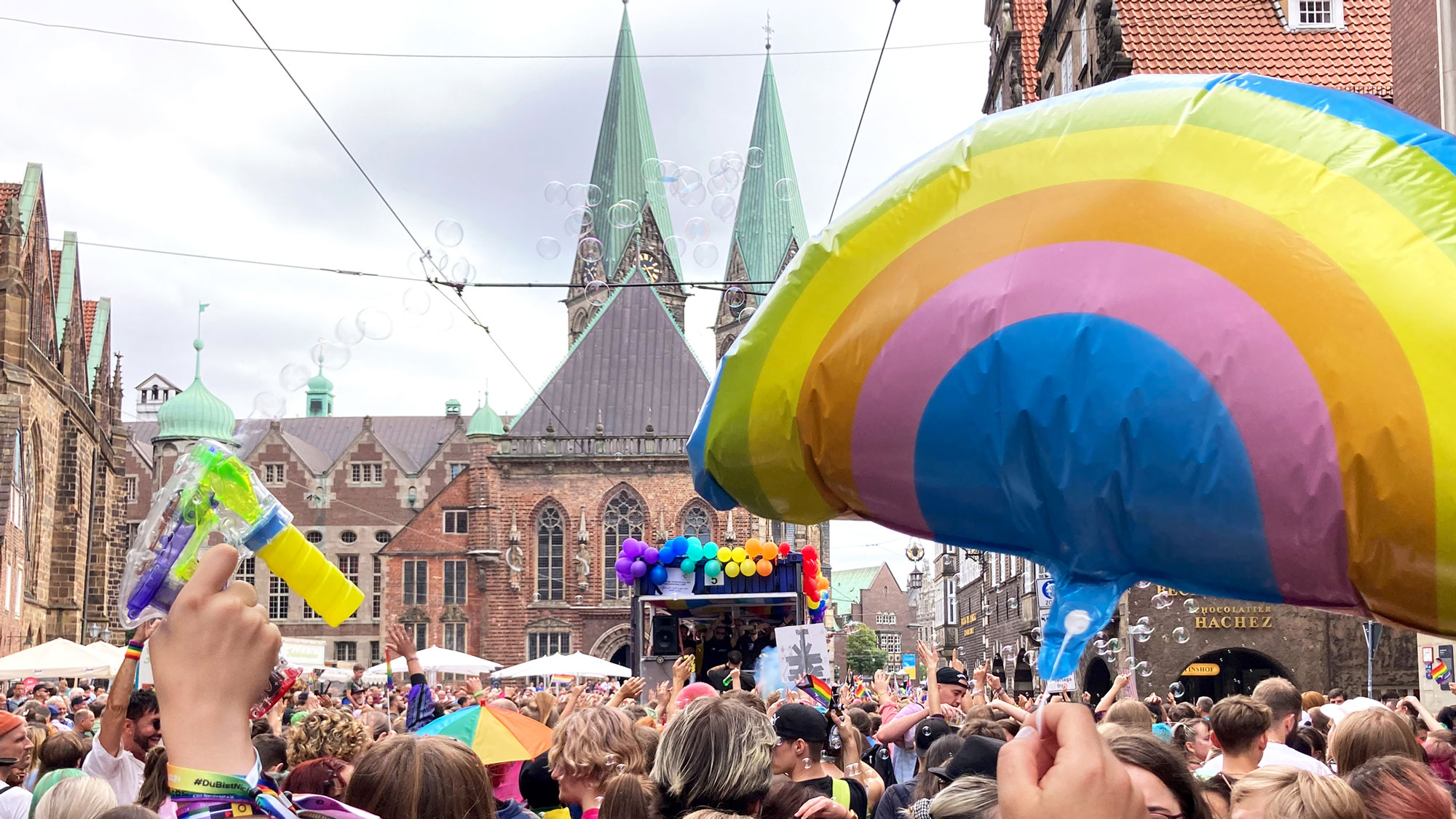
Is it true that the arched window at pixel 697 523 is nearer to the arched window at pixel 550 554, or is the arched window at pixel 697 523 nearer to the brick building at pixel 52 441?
the arched window at pixel 550 554

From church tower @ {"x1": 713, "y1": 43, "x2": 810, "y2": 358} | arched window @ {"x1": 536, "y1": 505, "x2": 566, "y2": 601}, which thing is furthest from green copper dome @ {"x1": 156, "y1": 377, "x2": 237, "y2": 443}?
church tower @ {"x1": 713, "y1": 43, "x2": 810, "y2": 358}

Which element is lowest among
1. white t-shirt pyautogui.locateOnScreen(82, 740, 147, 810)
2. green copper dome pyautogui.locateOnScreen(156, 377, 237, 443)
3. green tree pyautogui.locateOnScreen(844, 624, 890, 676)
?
green tree pyautogui.locateOnScreen(844, 624, 890, 676)

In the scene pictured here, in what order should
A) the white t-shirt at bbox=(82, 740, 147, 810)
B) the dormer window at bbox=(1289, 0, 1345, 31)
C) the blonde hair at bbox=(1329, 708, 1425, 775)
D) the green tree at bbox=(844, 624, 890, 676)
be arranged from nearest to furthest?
the blonde hair at bbox=(1329, 708, 1425, 775), the white t-shirt at bbox=(82, 740, 147, 810), the dormer window at bbox=(1289, 0, 1345, 31), the green tree at bbox=(844, 624, 890, 676)

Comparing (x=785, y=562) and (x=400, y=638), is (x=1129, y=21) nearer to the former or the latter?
(x=785, y=562)

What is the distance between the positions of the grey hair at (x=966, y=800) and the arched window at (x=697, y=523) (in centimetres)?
5000

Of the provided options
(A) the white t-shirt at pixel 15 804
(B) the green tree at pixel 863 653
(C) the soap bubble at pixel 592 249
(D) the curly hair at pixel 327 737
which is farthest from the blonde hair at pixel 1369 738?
(B) the green tree at pixel 863 653

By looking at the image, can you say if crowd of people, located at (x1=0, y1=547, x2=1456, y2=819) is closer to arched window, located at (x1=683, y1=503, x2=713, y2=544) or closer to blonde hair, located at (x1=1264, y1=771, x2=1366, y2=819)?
blonde hair, located at (x1=1264, y1=771, x2=1366, y2=819)

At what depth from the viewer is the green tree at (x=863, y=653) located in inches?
4375

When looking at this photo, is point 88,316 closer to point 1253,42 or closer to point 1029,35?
point 1029,35

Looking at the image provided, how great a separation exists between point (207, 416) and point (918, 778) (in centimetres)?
6720

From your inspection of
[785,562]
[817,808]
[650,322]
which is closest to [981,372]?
[817,808]

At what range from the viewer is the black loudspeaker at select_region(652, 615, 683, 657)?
2338 centimetres

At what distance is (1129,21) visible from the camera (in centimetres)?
2672

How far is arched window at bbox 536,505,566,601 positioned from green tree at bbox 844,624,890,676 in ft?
182
